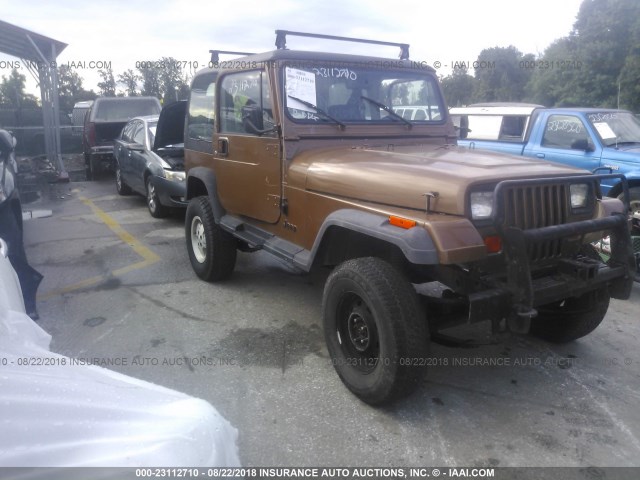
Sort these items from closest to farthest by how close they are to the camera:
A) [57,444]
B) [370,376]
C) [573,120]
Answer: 1. [57,444]
2. [370,376]
3. [573,120]

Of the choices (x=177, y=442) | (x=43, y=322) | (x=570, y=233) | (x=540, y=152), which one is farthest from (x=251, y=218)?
(x=540, y=152)

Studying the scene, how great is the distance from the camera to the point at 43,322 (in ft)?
14.4

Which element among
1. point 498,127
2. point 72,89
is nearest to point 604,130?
point 498,127

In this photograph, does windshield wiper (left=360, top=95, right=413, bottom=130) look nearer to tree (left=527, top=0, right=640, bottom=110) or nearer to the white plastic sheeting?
the white plastic sheeting

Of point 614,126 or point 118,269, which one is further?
point 614,126

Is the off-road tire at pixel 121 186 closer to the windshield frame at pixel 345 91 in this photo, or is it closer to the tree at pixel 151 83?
the windshield frame at pixel 345 91

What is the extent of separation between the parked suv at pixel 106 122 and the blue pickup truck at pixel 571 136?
27.4 ft

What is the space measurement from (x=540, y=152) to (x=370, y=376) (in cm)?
539

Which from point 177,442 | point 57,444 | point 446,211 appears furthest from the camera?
point 446,211

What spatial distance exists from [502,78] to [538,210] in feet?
118

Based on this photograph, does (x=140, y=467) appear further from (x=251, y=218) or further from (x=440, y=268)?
(x=251, y=218)

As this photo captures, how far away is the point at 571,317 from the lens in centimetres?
375

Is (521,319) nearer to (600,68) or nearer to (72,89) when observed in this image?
(600,68)

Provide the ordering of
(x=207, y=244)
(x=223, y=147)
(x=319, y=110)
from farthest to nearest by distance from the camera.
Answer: (x=207, y=244) < (x=223, y=147) < (x=319, y=110)
